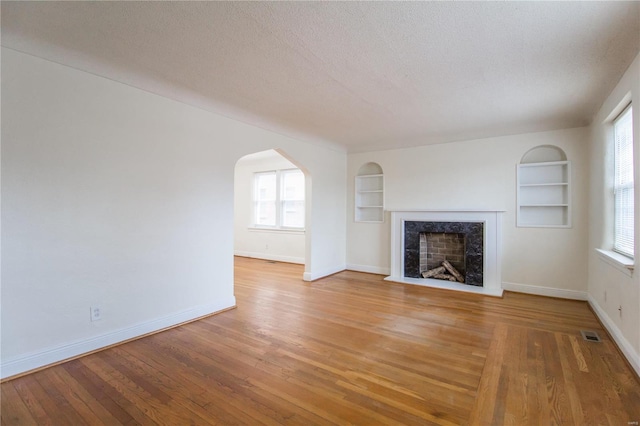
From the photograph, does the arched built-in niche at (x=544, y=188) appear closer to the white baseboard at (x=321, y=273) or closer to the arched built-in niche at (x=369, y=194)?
the arched built-in niche at (x=369, y=194)

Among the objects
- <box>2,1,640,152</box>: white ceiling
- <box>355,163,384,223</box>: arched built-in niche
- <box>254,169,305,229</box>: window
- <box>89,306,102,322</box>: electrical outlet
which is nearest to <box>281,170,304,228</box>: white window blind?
<box>254,169,305,229</box>: window

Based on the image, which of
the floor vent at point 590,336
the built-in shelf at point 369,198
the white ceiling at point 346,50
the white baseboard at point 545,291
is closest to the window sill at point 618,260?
the floor vent at point 590,336

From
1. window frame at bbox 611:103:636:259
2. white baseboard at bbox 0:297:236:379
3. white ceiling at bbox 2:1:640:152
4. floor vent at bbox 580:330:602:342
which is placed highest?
white ceiling at bbox 2:1:640:152

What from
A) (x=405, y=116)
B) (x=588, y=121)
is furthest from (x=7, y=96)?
(x=588, y=121)

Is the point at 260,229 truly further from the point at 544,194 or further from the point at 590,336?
the point at 590,336

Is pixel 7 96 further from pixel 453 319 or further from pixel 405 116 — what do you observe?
pixel 453 319

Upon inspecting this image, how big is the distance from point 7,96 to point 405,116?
3857mm

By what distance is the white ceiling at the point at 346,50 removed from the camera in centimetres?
184

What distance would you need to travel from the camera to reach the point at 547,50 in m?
2.26

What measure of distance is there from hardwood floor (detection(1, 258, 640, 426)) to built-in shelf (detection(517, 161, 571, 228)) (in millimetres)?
1606

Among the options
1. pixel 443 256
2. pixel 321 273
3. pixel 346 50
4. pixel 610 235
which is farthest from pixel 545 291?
pixel 346 50

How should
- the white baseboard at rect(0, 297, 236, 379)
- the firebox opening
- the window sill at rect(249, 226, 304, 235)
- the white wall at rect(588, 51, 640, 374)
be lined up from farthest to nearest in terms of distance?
the window sill at rect(249, 226, 304, 235), the firebox opening, the white wall at rect(588, 51, 640, 374), the white baseboard at rect(0, 297, 236, 379)

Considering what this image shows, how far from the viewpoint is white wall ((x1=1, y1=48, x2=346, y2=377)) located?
2.20m

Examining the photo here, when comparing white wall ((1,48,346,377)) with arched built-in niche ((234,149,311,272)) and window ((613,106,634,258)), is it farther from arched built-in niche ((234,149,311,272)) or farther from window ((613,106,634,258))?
window ((613,106,634,258))
